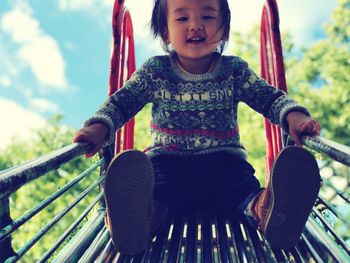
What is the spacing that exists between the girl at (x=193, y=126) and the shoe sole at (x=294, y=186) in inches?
0.6

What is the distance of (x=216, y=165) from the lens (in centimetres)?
180

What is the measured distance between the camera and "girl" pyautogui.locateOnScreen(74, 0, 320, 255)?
4.53 ft

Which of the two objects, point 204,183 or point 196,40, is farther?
point 196,40

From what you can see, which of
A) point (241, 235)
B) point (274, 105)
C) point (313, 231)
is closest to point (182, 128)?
point (274, 105)

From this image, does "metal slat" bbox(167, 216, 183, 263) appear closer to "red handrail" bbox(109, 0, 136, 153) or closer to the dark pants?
the dark pants

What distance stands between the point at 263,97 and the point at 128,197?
32.9 inches

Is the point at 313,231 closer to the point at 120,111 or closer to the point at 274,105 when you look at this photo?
the point at 274,105

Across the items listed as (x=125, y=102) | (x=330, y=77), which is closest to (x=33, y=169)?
(x=125, y=102)

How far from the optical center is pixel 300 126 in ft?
5.09

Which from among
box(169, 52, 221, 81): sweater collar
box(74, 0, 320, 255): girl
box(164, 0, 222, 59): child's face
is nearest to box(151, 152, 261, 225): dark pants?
box(74, 0, 320, 255): girl

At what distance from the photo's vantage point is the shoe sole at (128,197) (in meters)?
1.33

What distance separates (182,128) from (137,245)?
2.04 ft

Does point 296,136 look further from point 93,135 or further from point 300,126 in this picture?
point 93,135

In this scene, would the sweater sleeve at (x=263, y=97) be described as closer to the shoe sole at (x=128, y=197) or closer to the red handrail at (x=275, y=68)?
the red handrail at (x=275, y=68)
